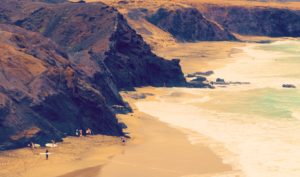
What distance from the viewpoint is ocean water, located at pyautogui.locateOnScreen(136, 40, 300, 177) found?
96.0 ft

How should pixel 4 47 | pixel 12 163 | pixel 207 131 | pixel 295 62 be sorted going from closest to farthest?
pixel 12 163 < pixel 4 47 < pixel 207 131 < pixel 295 62

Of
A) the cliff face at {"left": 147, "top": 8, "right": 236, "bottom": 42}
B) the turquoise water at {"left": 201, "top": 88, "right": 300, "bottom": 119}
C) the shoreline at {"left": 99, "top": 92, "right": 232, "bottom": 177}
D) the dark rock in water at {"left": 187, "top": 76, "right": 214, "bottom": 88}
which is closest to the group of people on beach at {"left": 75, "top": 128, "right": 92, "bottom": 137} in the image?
the shoreline at {"left": 99, "top": 92, "right": 232, "bottom": 177}

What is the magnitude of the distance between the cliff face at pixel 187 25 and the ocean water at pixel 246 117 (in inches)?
1484

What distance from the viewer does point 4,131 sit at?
27547mm

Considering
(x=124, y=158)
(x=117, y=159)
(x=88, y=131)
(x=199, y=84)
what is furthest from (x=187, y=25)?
(x=117, y=159)

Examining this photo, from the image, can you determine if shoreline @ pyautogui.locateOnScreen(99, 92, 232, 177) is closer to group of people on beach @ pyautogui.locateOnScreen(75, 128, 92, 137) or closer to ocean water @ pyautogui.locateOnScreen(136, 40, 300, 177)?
ocean water @ pyautogui.locateOnScreen(136, 40, 300, 177)

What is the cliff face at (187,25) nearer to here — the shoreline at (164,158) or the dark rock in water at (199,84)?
the dark rock in water at (199,84)

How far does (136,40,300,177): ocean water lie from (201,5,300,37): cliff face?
5664 centimetres

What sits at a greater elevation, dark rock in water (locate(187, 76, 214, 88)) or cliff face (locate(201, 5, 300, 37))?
dark rock in water (locate(187, 76, 214, 88))

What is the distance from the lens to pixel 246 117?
39.8m

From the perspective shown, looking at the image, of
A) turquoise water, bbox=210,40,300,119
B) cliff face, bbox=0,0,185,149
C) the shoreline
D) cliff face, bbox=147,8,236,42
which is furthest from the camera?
cliff face, bbox=147,8,236,42

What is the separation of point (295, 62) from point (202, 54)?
1255cm

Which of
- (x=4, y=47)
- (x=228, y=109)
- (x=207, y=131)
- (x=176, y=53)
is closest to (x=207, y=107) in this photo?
(x=228, y=109)

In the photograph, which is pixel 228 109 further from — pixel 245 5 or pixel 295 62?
pixel 245 5
